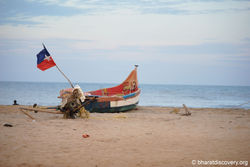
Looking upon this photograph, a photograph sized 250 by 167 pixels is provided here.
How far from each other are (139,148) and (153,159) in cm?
80

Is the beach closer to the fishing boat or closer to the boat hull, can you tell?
the fishing boat

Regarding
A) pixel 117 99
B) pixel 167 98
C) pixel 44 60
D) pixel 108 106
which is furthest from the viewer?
pixel 167 98

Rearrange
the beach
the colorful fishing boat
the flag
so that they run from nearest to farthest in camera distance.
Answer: the beach → the flag → the colorful fishing boat

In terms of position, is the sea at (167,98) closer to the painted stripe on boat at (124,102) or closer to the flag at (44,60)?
the painted stripe on boat at (124,102)

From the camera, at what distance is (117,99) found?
14.5 metres

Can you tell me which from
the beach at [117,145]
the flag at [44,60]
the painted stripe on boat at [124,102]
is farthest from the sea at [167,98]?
the flag at [44,60]

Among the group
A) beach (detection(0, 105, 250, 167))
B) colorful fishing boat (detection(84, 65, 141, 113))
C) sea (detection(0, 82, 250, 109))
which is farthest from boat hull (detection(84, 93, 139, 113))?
sea (detection(0, 82, 250, 109))

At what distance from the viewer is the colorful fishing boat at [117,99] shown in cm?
1373

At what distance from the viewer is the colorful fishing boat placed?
13.7m

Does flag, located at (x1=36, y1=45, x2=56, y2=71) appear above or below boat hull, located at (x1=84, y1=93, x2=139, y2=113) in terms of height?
above

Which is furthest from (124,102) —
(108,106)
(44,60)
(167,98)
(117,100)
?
(167,98)

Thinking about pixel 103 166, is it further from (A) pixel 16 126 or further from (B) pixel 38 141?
(A) pixel 16 126

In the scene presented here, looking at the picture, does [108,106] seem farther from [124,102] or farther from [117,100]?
[124,102]

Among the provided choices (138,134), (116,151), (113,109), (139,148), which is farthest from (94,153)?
(113,109)
